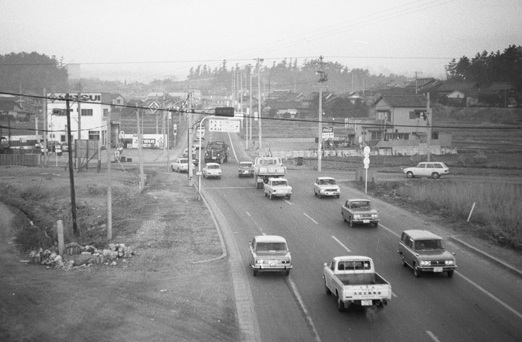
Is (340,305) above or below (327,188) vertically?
below

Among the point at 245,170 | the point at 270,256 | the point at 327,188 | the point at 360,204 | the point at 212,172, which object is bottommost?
the point at 270,256

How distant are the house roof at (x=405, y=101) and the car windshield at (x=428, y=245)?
249ft

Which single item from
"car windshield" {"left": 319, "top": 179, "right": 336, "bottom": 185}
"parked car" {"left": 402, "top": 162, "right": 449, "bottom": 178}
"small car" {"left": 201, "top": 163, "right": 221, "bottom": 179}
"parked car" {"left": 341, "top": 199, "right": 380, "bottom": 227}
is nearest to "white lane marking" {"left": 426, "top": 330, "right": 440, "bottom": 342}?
"parked car" {"left": 341, "top": 199, "right": 380, "bottom": 227}

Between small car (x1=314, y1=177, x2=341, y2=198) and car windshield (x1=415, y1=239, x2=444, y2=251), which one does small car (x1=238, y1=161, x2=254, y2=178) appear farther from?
car windshield (x1=415, y1=239, x2=444, y2=251)

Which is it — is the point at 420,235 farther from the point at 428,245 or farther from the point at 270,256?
the point at 270,256

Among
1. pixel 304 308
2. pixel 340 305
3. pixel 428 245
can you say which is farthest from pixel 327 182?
pixel 340 305

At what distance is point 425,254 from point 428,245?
1.97ft

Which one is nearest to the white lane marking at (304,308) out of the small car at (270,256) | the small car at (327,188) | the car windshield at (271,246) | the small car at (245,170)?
the small car at (270,256)

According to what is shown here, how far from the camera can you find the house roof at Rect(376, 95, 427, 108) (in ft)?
306

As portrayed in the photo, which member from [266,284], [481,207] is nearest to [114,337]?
[266,284]

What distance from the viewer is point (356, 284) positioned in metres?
17.3

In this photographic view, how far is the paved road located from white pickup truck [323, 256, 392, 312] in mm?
488

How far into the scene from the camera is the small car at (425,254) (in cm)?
1995

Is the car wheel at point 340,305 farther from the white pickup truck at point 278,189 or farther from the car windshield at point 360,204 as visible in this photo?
the white pickup truck at point 278,189
